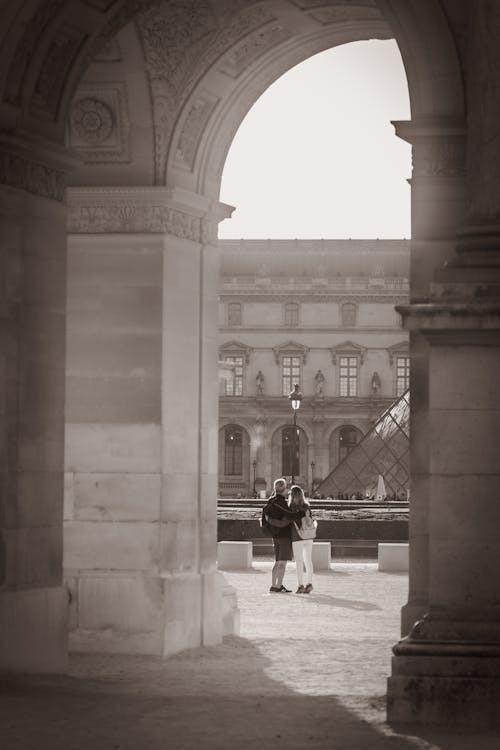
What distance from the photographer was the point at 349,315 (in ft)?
345

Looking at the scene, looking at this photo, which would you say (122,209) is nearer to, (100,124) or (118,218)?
(118,218)

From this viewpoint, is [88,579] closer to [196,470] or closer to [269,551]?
[196,470]

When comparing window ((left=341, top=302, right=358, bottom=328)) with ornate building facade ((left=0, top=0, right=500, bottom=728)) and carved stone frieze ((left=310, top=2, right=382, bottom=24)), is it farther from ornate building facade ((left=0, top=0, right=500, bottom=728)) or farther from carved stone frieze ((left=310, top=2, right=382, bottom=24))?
carved stone frieze ((left=310, top=2, right=382, bottom=24))

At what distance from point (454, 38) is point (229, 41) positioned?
13.2 ft

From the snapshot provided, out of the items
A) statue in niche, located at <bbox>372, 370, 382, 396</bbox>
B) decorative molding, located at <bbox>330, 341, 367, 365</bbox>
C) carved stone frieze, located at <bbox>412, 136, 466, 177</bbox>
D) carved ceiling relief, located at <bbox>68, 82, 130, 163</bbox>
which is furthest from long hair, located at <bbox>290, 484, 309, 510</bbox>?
statue in niche, located at <bbox>372, 370, 382, 396</bbox>

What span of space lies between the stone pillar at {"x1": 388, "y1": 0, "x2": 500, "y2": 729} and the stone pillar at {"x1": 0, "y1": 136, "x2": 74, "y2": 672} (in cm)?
362

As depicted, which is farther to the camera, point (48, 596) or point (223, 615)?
point (223, 615)

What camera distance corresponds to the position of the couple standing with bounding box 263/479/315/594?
2375cm

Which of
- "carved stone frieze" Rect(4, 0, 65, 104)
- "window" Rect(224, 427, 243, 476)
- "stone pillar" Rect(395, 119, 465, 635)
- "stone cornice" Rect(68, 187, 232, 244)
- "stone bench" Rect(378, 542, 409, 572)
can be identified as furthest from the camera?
"window" Rect(224, 427, 243, 476)

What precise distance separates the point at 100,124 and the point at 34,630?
5.32 m

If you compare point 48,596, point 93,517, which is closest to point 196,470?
point 93,517

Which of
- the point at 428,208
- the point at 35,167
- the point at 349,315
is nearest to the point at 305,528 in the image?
the point at 35,167

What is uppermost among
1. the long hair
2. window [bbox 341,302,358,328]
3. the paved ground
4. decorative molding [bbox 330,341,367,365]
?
window [bbox 341,302,358,328]

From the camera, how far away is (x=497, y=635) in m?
10.7
